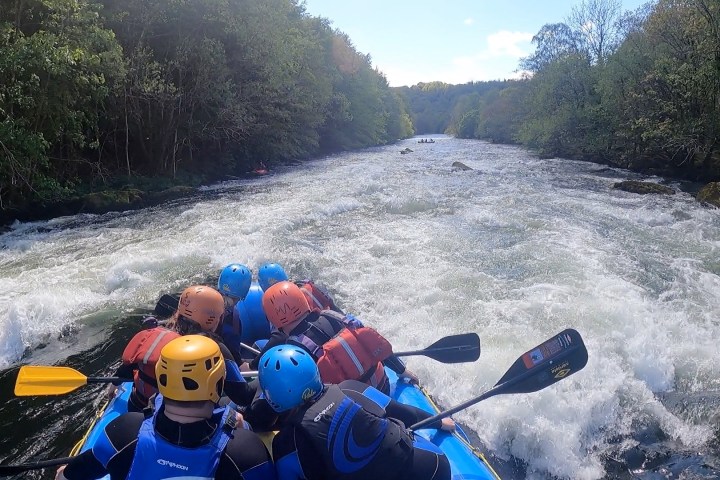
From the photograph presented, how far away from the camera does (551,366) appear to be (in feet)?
11.7

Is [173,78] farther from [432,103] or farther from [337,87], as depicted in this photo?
[432,103]

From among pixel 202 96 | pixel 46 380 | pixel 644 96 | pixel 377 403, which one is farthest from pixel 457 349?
pixel 644 96

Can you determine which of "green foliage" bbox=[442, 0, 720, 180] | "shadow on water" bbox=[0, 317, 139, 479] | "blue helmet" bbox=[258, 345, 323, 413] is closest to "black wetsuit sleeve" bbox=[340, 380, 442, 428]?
"blue helmet" bbox=[258, 345, 323, 413]

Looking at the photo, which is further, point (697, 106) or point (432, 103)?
point (432, 103)

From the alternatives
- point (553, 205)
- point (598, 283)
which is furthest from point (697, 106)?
point (598, 283)

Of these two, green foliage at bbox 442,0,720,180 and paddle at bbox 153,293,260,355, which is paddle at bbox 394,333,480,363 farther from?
green foliage at bbox 442,0,720,180

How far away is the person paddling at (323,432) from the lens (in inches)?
89.7

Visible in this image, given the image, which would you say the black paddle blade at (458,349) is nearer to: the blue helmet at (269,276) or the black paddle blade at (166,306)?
the blue helmet at (269,276)

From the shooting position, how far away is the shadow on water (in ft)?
12.1

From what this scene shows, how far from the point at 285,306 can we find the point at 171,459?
1.53m

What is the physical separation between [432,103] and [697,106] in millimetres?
119350

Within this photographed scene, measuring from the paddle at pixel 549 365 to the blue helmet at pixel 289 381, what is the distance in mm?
1633

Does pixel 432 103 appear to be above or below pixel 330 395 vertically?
above

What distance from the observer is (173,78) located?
51.2 ft
